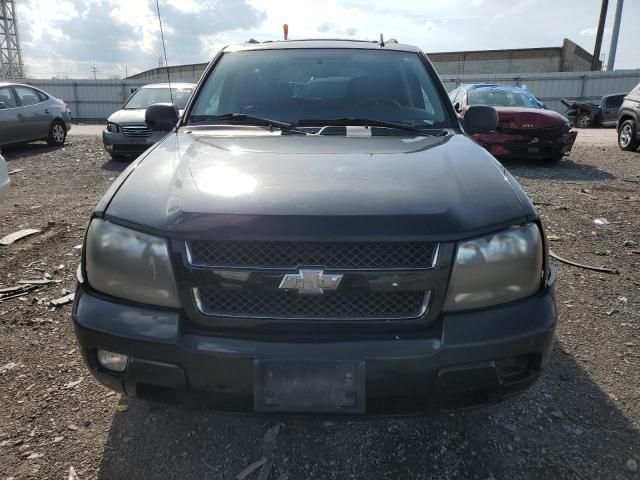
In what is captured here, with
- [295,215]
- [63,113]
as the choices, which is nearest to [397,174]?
[295,215]

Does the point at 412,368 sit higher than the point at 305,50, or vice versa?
the point at 305,50

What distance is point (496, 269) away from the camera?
187 centimetres

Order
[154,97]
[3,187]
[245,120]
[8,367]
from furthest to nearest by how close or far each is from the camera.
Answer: [154,97], [3,187], [245,120], [8,367]

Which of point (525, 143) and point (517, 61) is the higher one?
point (517, 61)

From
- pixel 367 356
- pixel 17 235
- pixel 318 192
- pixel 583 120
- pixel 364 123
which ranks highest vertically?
pixel 364 123

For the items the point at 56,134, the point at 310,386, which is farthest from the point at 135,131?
the point at 310,386

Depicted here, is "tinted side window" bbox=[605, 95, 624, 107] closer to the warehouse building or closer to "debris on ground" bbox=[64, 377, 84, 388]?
the warehouse building

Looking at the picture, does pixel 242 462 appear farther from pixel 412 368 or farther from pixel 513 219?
pixel 513 219

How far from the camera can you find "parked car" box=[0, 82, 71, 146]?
35.4ft

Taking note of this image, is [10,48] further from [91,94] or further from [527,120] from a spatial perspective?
[527,120]

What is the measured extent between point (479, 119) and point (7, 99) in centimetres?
1109

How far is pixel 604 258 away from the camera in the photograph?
4551 millimetres

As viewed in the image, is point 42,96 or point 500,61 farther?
point 500,61

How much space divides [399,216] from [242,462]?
1.23 m
